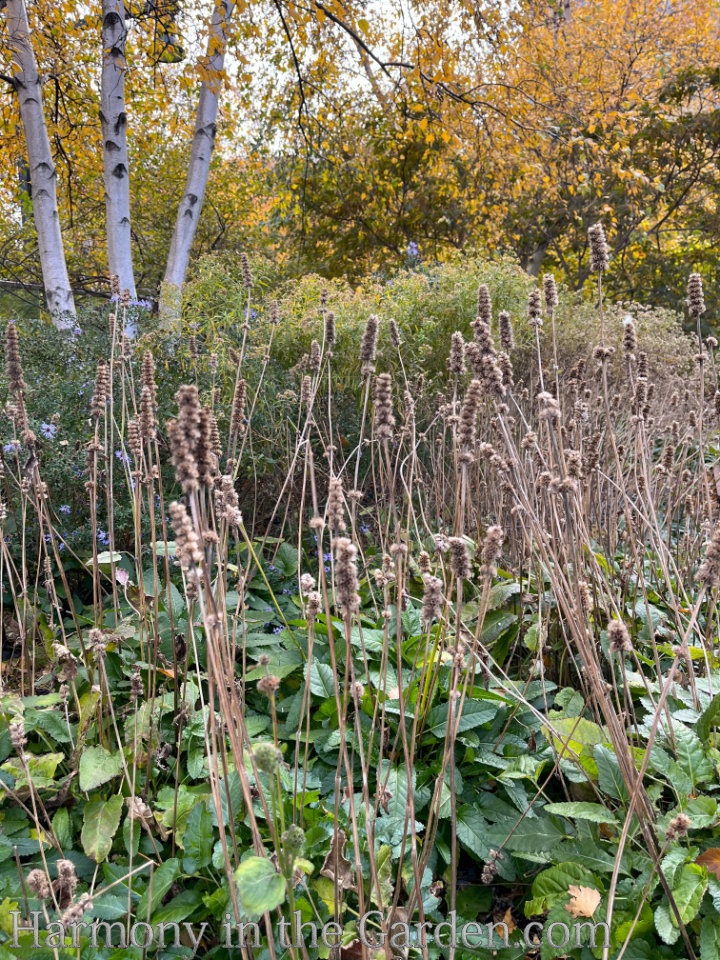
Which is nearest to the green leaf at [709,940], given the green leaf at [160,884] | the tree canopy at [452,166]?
the green leaf at [160,884]

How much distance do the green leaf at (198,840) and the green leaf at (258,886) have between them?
752 millimetres

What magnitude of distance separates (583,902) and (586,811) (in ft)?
0.73

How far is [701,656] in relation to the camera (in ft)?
7.78

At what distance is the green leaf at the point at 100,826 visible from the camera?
1782 millimetres

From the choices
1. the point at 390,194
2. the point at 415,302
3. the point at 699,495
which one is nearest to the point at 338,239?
the point at 390,194

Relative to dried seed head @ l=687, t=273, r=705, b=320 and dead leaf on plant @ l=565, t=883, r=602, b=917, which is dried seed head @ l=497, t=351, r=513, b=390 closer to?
dried seed head @ l=687, t=273, r=705, b=320

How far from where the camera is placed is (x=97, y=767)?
1.95 meters

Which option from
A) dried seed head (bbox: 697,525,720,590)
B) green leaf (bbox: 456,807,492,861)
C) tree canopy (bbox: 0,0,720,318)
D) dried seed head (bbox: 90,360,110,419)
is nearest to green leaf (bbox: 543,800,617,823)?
green leaf (bbox: 456,807,492,861)

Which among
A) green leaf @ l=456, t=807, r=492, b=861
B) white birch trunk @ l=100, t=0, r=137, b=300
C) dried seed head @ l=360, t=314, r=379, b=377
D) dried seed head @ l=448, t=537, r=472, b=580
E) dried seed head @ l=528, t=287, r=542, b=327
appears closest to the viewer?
dried seed head @ l=448, t=537, r=472, b=580

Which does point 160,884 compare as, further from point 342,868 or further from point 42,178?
point 42,178

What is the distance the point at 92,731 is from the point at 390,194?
11.7m

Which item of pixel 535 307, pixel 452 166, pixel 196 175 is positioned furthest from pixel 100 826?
pixel 452 166

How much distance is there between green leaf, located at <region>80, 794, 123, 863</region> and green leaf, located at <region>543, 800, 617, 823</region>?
124 centimetres

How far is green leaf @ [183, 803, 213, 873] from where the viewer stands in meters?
1.77
